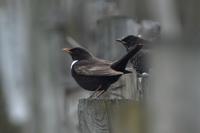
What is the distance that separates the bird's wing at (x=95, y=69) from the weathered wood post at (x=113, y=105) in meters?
0.06

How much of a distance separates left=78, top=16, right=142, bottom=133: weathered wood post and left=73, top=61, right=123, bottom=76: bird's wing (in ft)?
0.19

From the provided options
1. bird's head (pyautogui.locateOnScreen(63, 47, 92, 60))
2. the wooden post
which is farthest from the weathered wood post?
bird's head (pyautogui.locateOnScreen(63, 47, 92, 60))

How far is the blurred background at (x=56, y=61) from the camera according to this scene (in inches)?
13.3

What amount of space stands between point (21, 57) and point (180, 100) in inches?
18.8

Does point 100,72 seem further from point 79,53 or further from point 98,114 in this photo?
point 98,114

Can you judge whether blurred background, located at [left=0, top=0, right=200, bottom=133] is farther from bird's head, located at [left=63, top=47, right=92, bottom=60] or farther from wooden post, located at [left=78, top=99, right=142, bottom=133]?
bird's head, located at [left=63, top=47, right=92, bottom=60]

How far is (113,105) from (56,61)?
0.55 feet

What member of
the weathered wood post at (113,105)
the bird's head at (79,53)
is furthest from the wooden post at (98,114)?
the bird's head at (79,53)

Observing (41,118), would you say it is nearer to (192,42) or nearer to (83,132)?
(83,132)

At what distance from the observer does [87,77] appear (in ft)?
5.15

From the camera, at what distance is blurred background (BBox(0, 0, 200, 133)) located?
1.11ft

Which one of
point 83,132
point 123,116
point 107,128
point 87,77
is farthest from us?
point 87,77

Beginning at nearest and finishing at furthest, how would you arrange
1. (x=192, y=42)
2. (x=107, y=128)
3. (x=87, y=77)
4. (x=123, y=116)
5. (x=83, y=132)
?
1. (x=192, y=42)
2. (x=123, y=116)
3. (x=107, y=128)
4. (x=83, y=132)
5. (x=87, y=77)

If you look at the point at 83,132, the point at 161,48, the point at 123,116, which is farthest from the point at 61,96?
the point at 161,48
